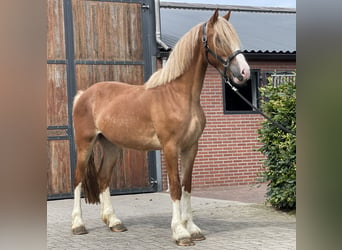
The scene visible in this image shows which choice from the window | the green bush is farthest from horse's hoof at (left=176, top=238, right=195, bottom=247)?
the window

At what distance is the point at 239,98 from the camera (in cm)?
988

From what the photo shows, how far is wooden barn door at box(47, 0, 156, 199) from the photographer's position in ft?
27.7

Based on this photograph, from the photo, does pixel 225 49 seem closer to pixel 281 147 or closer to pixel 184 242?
pixel 184 242

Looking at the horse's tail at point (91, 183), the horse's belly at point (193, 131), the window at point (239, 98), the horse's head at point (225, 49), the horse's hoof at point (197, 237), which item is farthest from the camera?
the window at point (239, 98)

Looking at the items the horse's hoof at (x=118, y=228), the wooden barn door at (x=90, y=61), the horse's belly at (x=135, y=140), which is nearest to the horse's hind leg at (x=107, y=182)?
the horse's hoof at (x=118, y=228)

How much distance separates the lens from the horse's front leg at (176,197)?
14.9ft

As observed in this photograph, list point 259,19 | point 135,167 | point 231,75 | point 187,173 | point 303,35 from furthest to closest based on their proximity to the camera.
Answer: point 259,19
point 135,167
point 187,173
point 231,75
point 303,35

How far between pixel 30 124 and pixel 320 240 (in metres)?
0.62

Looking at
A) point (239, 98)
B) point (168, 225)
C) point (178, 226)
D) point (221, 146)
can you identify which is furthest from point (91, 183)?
point (239, 98)

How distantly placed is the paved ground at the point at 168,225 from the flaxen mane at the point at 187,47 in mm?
1676

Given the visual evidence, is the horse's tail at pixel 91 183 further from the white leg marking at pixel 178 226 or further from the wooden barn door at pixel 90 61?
the wooden barn door at pixel 90 61

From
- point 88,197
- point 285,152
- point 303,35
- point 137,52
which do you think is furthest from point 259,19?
point 303,35

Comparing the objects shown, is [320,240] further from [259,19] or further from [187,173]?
[259,19]

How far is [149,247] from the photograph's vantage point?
180 inches
